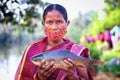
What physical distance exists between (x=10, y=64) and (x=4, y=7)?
0.27 metres

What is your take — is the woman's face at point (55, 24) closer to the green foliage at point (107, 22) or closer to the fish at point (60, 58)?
the fish at point (60, 58)

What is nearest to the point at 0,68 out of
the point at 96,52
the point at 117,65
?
the point at 96,52

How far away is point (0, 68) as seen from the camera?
1523mm

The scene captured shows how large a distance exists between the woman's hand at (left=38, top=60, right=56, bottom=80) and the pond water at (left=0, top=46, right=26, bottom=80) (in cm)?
41

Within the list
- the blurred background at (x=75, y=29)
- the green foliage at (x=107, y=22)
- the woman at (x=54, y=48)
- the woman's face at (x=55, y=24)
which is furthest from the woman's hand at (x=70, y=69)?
the green foliage at (x=107, y=22)

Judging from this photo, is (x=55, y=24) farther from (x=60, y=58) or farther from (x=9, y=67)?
(x=9, y=67)

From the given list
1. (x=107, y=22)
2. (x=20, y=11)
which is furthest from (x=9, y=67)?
(x=107, y=22)

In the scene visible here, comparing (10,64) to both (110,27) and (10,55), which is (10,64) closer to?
(10,55)

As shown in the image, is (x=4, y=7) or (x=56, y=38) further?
(x=4, y=7)

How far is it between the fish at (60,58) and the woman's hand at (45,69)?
11 millimetres

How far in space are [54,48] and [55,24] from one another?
0.27ft

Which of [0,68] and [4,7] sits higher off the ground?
[4,7]

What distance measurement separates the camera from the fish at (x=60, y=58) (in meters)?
1.05

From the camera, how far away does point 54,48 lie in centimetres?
115
